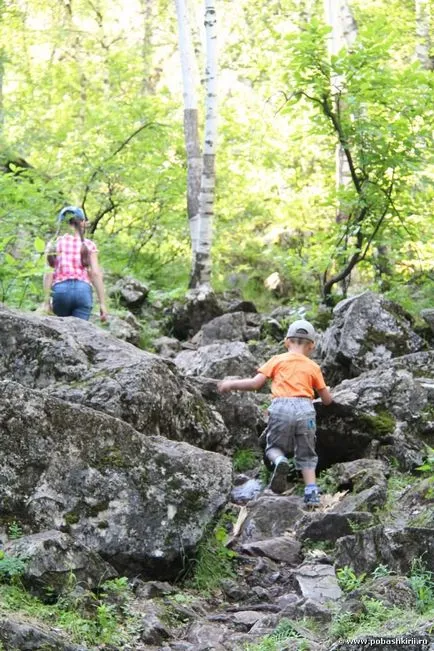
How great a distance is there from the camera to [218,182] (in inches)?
809

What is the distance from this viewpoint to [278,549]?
595cm

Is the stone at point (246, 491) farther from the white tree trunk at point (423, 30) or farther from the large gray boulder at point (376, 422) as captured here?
the white tree trunk at point (423, 30)

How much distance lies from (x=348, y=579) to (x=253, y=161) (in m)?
16.6

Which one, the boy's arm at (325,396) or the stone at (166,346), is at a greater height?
the boy's arm at (325,396)

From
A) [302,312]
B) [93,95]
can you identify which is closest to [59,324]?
[302,312]

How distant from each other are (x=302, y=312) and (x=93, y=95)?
14.7m

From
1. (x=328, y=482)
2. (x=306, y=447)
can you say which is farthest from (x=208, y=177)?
(x=328, y=482)

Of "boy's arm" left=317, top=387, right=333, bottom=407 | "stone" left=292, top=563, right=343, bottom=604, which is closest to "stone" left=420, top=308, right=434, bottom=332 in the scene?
"boy's arm" left=317, top=387, right=333, bottom=407

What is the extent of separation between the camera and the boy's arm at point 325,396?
7.71 m

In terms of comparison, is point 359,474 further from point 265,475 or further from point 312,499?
point 265,475

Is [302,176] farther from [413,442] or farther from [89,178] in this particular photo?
[413,442]

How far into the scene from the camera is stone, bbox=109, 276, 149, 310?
565 inches

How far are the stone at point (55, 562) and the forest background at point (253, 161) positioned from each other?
2.89 metres

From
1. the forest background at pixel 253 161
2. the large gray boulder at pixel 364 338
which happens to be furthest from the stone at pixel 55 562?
the large gray boulder at pixel 364 338
